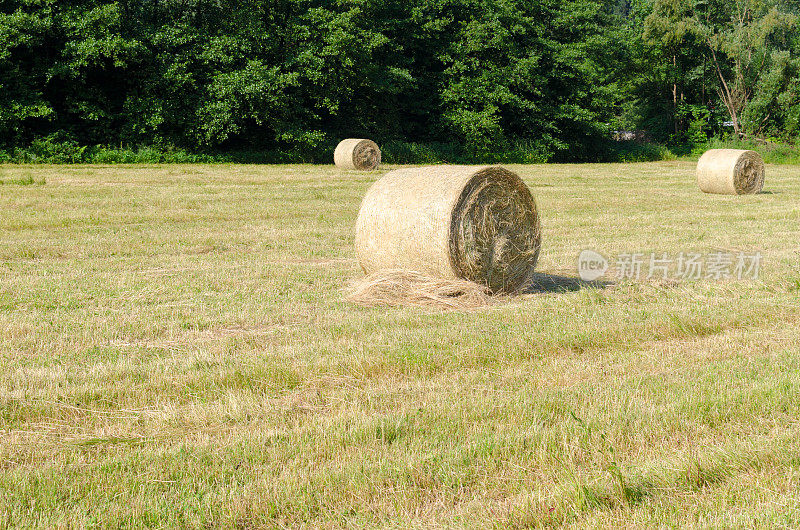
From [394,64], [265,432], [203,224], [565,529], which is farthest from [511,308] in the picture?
[394,64]

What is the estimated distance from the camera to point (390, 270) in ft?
29.5

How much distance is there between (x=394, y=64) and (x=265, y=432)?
118ft

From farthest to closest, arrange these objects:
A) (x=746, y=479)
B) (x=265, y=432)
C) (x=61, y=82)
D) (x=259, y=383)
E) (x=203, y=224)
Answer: (x=61, y=82), (x=203, y=224), (x=259, y=383), (x=265, y=432), (x=746, y=479)

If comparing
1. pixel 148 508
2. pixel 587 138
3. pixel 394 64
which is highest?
pixel 394 64

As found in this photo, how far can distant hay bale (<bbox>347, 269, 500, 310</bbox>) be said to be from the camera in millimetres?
8242

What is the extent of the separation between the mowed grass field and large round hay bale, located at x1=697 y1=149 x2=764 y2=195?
1240cm

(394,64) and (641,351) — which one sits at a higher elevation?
(394,64)

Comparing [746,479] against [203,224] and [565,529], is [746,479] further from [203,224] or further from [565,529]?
[203,224]
